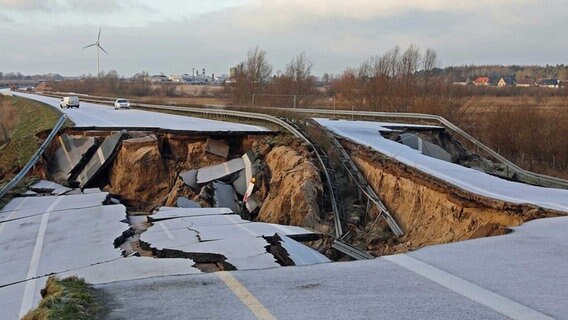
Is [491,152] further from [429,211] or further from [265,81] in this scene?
[265,81]

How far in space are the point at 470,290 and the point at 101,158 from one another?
19.5 meters

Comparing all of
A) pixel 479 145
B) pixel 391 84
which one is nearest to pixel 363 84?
pixel 391 84

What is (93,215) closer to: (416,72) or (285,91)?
(416,72)

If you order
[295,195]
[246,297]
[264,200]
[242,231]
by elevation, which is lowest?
[264,200]

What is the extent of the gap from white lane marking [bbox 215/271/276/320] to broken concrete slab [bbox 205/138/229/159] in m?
16.6

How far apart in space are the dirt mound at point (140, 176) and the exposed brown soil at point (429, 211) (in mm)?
8557

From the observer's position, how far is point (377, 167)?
59.7 feet

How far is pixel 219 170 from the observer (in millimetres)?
21812

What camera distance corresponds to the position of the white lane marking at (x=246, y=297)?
18.3 feet

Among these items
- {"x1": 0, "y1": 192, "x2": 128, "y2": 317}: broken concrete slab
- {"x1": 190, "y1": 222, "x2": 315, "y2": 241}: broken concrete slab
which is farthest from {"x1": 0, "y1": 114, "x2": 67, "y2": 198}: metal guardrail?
{"x1": 190, "y1": 222, "x2": 315, "y2": 241}: broken concrete slab

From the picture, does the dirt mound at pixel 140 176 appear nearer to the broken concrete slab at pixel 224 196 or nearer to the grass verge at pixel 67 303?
the broken concrete slab at pixel 224 196

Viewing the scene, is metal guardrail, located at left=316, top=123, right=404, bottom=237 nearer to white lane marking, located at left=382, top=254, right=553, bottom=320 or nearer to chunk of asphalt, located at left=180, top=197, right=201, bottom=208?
chunk of asphalt, located at left=180, top=197, right=201, bottom=208

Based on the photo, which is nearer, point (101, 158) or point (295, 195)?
point (295, 195)

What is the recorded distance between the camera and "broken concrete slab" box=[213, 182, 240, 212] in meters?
19.2
